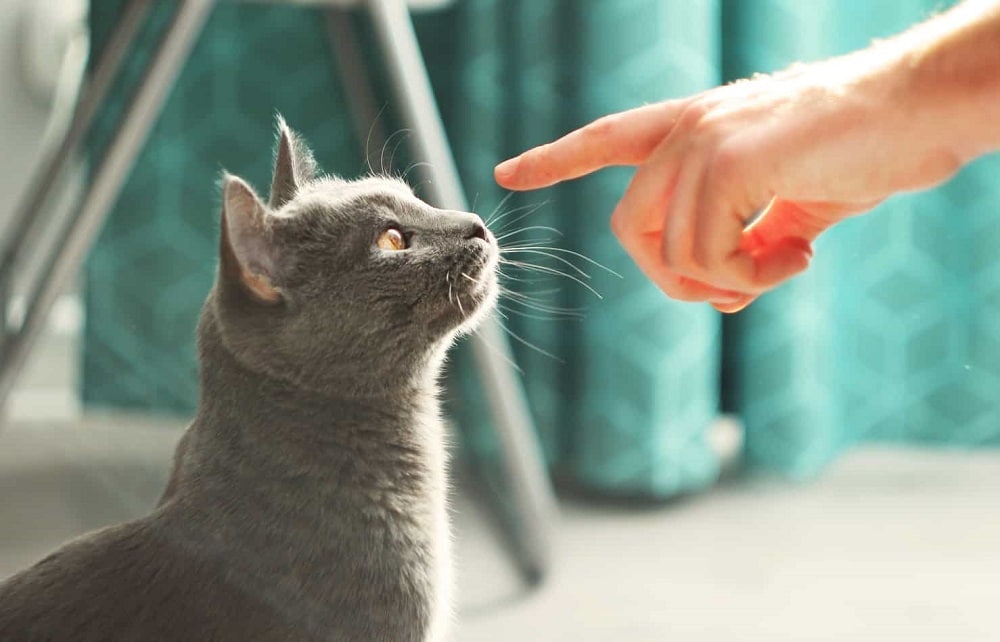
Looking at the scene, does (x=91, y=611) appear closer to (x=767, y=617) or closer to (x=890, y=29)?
(x=767, y=617)

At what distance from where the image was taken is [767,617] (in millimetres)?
1071

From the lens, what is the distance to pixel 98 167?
0.75 meters

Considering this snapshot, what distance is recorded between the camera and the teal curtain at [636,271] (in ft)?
3.76

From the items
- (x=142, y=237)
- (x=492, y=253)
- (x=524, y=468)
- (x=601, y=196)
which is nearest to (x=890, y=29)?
(x=601, y=196)

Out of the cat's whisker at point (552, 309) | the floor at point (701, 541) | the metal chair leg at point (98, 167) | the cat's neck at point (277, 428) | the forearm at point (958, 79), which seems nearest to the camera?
the forearm at point (958, 79)

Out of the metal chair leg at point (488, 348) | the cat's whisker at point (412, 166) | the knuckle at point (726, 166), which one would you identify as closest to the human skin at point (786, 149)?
the knuckle at point (726, 166)

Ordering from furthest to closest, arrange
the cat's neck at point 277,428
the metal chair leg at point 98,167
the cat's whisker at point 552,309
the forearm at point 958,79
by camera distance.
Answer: the cat's whisker at point 552,309, the metal chair leg at point 98,167, the cat's neck at point 277,428, the forearm at point 958,79

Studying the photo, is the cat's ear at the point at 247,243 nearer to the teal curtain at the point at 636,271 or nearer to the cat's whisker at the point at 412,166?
the cat's whisker at the point at 412,166

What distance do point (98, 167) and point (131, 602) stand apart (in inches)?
15.8

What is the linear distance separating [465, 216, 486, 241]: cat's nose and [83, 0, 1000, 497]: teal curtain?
0.47m

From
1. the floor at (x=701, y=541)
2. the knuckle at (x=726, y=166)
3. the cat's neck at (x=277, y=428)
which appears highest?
the knuckle at (x=726, y=166)

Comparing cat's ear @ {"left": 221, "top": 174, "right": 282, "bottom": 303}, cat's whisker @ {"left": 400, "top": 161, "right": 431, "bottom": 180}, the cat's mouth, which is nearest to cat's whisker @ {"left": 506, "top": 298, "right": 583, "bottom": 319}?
cat's whisker @ {"left": 400, "top": 161, "right": 431, "bottom": 180}

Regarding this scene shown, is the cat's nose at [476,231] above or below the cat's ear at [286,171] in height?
below

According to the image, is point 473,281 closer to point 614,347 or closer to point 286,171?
point 286,171
